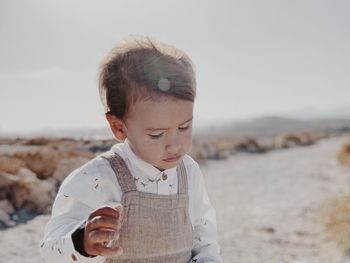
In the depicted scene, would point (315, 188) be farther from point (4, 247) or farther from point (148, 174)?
point (148, 174)

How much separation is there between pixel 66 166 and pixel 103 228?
5890mm

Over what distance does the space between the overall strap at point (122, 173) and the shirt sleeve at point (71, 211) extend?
34mm

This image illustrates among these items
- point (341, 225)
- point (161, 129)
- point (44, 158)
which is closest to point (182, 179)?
point (161, 129)

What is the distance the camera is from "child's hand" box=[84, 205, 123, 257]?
1297mm

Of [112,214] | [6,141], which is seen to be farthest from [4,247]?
[6,141]

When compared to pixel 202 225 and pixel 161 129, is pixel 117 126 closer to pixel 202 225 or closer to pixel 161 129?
pixel 161 129

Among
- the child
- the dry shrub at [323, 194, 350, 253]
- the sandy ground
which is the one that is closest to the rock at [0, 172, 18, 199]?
the sandy ground

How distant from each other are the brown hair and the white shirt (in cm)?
20

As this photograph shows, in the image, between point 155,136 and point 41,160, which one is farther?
point 41,160

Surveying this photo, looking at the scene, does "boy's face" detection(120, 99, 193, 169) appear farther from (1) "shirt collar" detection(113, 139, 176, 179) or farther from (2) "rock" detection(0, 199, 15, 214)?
(2) "rock" detection(0, 199, 15, 214)

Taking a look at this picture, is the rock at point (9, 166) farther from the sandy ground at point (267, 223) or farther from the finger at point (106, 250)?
the finger at point (106, 250)

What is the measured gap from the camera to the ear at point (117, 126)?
5.69 feet

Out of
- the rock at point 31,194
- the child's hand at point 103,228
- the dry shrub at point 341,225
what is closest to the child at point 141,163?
the child's hand at point 103,228

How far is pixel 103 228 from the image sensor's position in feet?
4.28
